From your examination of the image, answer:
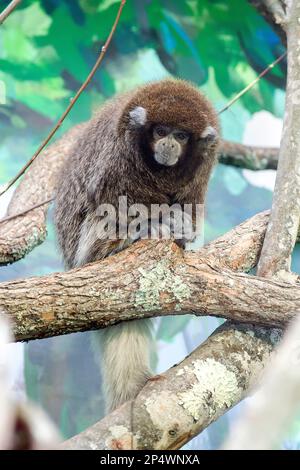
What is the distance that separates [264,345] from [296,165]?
2.95ft

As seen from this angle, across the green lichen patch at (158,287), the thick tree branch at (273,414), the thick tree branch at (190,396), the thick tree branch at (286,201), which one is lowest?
the thick tree branch at (190,396)

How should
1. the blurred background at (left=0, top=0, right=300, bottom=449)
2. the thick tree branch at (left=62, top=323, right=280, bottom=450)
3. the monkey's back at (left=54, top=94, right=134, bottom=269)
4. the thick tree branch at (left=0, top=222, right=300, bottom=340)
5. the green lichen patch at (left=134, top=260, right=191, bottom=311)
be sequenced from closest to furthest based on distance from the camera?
1. the thick tree branch at (left=62, top=323, right=280, bottom=450)
2. the thick tree branch at (left=0, top=222, right=300, bottom=340)
3. the green lichen patch at (left=134, top=260, right=191, bottom=311)
4. the monkey's back at (left=54, top=94, right=134, bottom=269)
5. the blurred background at (left=0, top=0, right=300, bottom=449)

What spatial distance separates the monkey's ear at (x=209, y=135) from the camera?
9.43 feet

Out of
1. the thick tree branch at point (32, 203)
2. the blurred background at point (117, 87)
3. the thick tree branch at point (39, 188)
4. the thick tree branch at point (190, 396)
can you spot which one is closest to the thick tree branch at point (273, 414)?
the thick tree branch at point (190, 396)

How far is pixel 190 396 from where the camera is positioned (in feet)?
7.21

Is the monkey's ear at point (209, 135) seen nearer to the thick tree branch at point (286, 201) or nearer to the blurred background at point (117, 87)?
the thick tree branch at point (286, 201)

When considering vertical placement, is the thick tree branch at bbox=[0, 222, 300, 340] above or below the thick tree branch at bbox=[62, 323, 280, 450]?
above

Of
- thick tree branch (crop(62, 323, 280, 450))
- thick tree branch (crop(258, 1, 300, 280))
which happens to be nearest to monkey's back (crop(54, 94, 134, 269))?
thick tree branch (crop(258, 1, 300, 280))

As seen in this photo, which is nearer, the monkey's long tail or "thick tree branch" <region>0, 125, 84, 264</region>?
the monkey's long tail

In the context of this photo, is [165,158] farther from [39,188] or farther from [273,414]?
[273,414]

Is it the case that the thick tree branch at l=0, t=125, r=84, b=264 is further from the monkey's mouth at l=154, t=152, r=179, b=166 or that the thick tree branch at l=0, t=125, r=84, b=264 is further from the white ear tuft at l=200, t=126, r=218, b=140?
→ the white ear tuft at l=200, t=126, r=218, b=140

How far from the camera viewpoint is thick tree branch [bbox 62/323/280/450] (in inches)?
79.9

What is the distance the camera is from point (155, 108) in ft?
9.17
